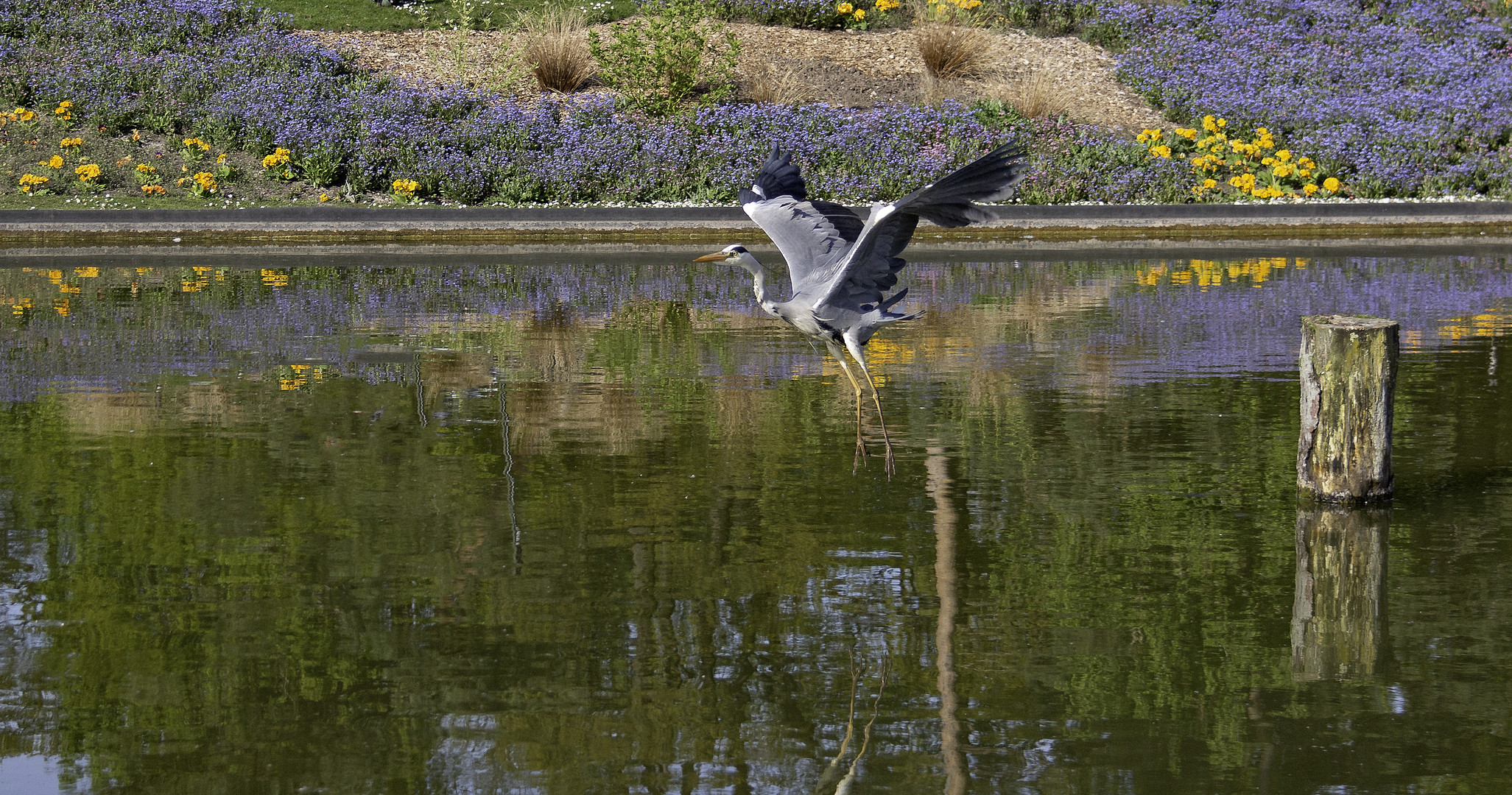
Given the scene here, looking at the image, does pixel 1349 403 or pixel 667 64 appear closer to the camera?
pixel 1349 403

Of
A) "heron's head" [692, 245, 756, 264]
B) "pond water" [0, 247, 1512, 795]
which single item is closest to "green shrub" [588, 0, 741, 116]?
"pond water" [0, 247, 1512, 795]

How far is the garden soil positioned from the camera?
72.1 feet

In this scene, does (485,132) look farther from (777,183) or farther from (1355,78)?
(1355,78)

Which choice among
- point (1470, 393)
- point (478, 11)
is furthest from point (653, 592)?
point (478, 11)

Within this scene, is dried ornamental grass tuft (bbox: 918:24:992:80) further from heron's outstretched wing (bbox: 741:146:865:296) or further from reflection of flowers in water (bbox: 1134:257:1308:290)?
heron's outstretched wing (bbox: 741:146:865:296)

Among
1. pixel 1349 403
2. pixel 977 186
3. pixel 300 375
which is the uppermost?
pixel 977 186

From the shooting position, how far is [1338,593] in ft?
19.0

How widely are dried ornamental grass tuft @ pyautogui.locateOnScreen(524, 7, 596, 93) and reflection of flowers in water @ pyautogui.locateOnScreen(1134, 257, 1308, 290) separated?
9.31 metres

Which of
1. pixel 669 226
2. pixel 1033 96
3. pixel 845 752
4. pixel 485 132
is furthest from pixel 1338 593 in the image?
pixel 1033 96

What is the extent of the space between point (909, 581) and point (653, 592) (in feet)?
3.17

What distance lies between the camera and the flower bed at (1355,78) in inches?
816

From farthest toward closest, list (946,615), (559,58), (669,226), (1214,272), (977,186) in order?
(559,58) → (669,226) → (1214,272) → (977,186) → (946,615)

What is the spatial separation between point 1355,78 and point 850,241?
56.7 ft

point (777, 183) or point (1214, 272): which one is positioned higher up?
point (777, 183)
